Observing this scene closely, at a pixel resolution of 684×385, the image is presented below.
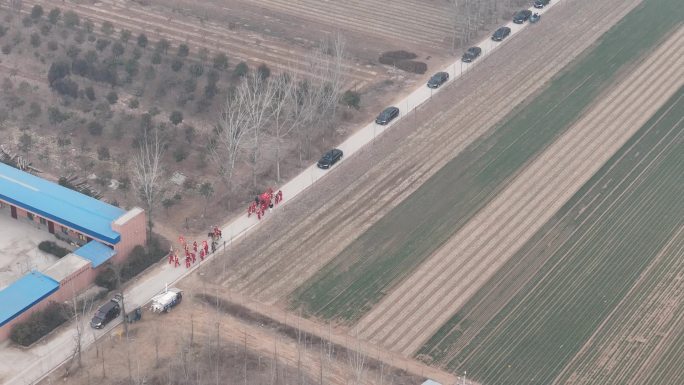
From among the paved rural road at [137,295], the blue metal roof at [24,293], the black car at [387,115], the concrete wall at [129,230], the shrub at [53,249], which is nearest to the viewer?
the paved rural road at [137,295]

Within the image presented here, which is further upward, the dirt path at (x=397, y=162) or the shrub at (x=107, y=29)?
the shrub at (x=107, y=29)

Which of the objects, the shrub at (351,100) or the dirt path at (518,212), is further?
the shrub at (351,100)

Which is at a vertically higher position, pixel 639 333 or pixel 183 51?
pixel 183 51

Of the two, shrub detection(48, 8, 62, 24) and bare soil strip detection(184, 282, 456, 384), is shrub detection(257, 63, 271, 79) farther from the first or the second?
bare soil strip detection(184, 282, 456, 384)

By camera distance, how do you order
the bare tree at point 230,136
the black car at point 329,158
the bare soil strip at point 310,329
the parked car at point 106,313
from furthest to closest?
the black car at point 329,158
the bare tree at point 230,136
the parked car at point 106,313
the bare soil strip at point 310,329

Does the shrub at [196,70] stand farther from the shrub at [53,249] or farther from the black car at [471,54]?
the shrub at [53,249]

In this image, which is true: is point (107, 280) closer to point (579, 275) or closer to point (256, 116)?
point (256, 116)

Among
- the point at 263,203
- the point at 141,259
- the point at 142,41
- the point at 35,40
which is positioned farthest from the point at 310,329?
the point at 35,40

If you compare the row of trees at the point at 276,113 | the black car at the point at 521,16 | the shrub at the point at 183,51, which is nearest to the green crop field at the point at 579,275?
the row of trees at the point at 276,113
